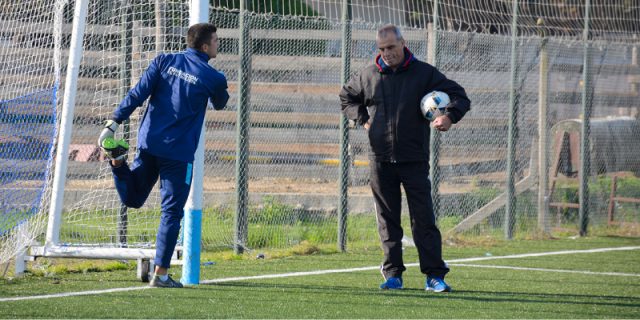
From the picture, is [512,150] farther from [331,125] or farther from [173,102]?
[173,102]

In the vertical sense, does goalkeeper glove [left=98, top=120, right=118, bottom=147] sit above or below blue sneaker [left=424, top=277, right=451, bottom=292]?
above

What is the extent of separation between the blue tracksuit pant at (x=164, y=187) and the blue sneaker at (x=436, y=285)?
202 centimetres

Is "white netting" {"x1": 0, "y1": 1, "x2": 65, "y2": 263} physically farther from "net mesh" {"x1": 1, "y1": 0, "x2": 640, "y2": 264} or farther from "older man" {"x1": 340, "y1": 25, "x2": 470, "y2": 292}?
"older man" {"x1": 340, "y1": 25, "x2": 470, "y2": 292}

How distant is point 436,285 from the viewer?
7.95 m

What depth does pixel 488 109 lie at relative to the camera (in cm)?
1362

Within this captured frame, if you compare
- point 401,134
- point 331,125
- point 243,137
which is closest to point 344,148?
point 331,125

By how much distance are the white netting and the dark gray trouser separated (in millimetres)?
2900

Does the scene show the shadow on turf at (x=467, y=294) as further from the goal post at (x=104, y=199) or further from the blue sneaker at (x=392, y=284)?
the goal post at (x=104, y=199)

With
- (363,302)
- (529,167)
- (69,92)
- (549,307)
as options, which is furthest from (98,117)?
(529,167)

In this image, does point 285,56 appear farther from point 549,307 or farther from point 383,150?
point 549,307

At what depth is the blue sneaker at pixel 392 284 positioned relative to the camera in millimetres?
8086

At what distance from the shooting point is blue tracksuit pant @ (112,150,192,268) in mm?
7547

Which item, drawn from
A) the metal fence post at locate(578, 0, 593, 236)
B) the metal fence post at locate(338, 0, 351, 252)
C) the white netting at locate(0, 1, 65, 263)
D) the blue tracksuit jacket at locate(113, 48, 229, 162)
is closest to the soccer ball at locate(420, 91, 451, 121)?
the blue tracksuit jacket at locate(113, 48, 229, 162)

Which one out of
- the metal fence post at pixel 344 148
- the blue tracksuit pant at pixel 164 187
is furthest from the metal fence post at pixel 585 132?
the blue tracksuit pant at pixel 164 187
